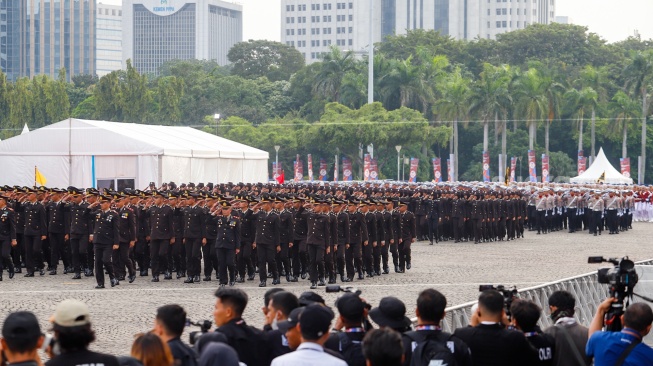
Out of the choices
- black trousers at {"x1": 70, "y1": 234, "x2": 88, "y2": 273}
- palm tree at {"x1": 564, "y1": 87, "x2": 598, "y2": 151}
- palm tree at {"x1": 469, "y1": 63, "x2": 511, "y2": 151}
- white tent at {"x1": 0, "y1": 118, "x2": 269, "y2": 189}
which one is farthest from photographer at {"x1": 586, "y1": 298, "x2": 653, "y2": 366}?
palm tree at {"x1": 564, "y1": 87, "x2": 598, "y2": 151}

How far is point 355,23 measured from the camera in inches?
7338

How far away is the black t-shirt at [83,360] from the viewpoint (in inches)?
220

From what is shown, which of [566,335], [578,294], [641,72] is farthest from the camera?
[641,72]

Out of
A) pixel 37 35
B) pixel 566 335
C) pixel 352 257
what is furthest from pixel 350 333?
pixel 37 35

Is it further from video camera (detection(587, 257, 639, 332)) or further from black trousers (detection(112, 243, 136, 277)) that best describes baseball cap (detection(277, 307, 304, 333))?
black trousers (detection(112, 243, 136, 277))

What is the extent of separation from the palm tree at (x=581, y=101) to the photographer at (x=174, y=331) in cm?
7603

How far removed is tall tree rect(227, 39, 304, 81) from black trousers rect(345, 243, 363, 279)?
297 ft

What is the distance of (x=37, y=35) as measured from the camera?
633 ft

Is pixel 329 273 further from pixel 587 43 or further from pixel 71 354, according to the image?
pixel 587 43

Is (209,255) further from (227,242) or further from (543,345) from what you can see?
(543,345)

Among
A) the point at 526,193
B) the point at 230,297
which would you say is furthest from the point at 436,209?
the point at 230,297

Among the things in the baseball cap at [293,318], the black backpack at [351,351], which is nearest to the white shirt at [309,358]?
Result: the baseball cap at [293,318]

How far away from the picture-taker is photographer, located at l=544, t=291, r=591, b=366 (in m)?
7.70

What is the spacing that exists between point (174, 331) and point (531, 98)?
74798 millimetres
